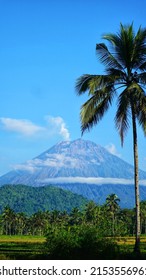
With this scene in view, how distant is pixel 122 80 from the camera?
2819cm

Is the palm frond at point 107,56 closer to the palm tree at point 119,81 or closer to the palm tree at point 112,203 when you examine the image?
the palm tree at point 119,81

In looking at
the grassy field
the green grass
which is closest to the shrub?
the grassy field

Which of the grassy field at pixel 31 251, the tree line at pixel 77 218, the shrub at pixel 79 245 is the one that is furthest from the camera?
the tree line at pixel 77 218

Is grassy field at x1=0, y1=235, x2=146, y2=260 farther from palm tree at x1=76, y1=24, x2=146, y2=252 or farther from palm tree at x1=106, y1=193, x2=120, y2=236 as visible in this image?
palm tree at x1=106, y1=193, x2=120, y2=236

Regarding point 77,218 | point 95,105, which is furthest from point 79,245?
point 77,218

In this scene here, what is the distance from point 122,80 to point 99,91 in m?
1.60

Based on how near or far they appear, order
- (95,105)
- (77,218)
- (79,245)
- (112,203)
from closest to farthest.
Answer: (79,245)
(95,105)
(112,203)
(77,218)

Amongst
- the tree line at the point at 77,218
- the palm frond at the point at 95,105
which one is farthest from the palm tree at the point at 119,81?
the tree line at the point at 77,218

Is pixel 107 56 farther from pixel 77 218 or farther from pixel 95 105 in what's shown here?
pixel 77 218
